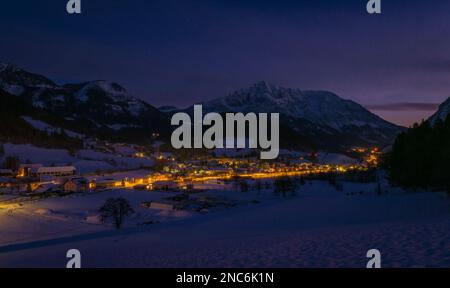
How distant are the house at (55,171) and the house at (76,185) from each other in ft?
121

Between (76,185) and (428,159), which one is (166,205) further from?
(428,159)

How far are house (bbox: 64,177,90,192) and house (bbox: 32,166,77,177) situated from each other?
36.8 meters

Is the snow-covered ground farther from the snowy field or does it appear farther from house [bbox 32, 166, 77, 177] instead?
the snowy field

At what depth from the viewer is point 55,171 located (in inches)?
4530

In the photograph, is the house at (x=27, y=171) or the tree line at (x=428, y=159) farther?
the house at (x=27, y=171)

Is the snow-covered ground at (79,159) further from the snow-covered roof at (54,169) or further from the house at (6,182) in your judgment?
the house at (6,182)

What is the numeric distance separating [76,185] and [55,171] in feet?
143

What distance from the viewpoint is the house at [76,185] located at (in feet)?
251

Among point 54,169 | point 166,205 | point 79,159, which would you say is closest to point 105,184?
point 54,169

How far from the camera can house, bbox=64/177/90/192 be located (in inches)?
3009

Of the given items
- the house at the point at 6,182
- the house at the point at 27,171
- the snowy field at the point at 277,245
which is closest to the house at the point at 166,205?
the snowy field at the point at 277,245

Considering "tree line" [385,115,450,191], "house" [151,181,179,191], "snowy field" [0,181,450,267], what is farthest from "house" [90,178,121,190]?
"tree line" [385,115,450,191]
